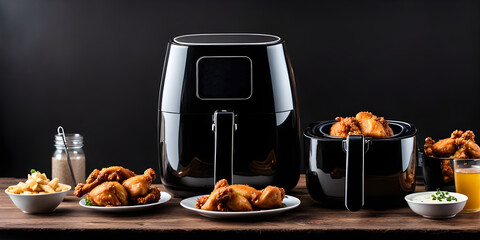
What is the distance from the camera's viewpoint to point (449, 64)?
2777 millimetres

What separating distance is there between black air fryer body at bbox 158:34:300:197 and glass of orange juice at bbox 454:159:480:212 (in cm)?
42

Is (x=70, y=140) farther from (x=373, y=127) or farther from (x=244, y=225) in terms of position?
(x=373, y=127)

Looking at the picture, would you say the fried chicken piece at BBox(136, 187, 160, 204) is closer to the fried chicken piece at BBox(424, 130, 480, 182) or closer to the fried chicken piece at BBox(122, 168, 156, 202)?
the fried chicken piece at BBox(122, 168, 156, 202)

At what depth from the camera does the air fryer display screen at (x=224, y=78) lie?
1657 mm

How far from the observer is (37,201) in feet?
4.90

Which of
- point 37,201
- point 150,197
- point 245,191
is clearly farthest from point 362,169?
point 37,201

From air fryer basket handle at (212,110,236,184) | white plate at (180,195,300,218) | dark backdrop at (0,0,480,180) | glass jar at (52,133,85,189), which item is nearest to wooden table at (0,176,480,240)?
white plate at (180,195,300,218)

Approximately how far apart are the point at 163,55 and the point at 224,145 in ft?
4.23

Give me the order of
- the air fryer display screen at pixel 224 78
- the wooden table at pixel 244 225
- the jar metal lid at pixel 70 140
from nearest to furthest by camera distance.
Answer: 1. the wooden table at pixel 244 225
2. the air fryer display screen at pixel 224 78
3. the jar metal lid at pixel 70 140

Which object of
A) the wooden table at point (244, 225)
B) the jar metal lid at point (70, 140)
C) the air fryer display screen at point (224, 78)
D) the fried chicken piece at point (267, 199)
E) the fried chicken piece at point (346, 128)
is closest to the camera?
the wooden table at point (244, 225)

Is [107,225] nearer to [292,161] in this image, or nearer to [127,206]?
[127,206]

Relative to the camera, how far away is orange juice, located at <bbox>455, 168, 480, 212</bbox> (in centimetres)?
152

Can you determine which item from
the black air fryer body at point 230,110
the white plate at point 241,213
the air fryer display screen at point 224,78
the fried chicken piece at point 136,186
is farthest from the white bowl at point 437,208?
the fried chicken piece at point 136,186

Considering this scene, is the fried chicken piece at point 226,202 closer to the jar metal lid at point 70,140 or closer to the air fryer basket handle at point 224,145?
the air fryer basket handle at point 224,145
